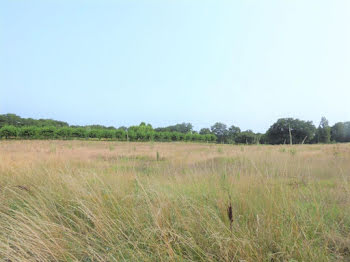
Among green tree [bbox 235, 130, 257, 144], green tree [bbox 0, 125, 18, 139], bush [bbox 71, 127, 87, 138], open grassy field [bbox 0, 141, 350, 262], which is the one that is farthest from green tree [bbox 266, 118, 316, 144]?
green tree [bbox 0, 125, 18, 139]

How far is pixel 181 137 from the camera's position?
64.8 meters

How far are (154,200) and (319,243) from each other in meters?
1.47

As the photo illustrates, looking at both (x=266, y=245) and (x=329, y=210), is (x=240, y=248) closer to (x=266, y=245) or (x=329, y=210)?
(x=266, y=245)

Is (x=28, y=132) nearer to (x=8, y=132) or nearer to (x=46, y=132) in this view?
(x=46, y=132)

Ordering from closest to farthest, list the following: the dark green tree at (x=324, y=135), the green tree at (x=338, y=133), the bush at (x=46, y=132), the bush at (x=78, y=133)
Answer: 1. the dark green tree at (x=324, y=135)
2. the green tree at (x=338, y=133)
3. the bush at (x=46, y=132)
4. the bush at (x=78, y=133)

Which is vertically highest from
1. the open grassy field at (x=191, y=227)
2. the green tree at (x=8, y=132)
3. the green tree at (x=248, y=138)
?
the green tree at (x=8, y=132)

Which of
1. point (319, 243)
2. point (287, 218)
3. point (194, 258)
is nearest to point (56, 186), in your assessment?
point (194, 258)

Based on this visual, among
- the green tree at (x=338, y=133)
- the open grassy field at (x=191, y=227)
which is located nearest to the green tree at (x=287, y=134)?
the open grassy field at (x=191, y=227)

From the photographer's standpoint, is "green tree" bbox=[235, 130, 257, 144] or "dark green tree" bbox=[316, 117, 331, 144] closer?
"green tree" bbox=[235, 130, 257, 144]

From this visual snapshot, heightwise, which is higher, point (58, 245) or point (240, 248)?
point (240, 248)

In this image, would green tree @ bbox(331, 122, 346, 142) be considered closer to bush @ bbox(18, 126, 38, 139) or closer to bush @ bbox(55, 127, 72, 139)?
bush @ bbox(55, 127, 72, 139)

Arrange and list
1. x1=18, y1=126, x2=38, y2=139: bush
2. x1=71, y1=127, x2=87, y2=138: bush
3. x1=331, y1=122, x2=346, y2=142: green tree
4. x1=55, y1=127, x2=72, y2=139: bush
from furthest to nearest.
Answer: x1=71, y1=127, x2=87, y2=138: bush < x1=55, y1=127, x2=72, y2=139: bush < x1=18, y1=126, x2=38, y2=139: bush < x1=331, y1=122, x2=346, y2=142: green tree

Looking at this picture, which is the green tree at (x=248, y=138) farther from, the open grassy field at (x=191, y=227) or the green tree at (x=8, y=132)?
the green tree at (x=8, y=132)

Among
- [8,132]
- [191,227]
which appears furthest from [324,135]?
[8,132]
